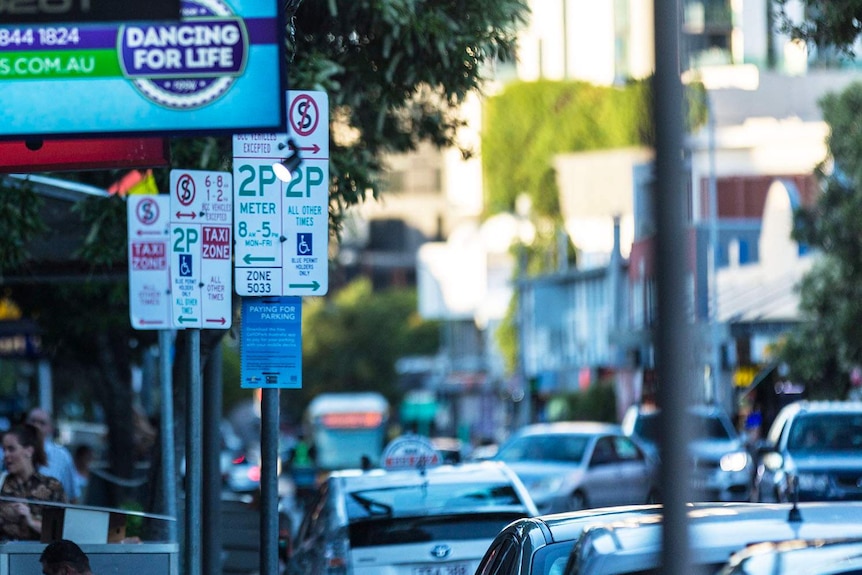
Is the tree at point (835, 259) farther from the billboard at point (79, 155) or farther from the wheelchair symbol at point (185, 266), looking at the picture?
the billboard at point (79, 155)

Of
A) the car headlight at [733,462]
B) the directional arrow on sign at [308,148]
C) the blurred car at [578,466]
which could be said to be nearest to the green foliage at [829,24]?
the directional arrow on sign at [308,148]

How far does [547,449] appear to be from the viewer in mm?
25531

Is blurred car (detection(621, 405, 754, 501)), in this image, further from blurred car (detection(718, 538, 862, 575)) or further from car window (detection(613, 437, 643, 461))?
blurred car (detection(718, 538, 862, 575))

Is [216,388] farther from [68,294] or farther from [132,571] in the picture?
[68,294]

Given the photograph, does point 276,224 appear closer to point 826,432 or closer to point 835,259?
point 826,432

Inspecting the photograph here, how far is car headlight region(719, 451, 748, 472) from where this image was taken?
88.9ft

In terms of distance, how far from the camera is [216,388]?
1252 cm

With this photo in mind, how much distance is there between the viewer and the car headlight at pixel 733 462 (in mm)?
27109

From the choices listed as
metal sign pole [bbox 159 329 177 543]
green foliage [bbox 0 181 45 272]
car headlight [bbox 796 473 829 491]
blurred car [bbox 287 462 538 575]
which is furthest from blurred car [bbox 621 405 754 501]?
green foliage [bbox 0 181 45 272]

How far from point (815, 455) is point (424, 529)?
8.95 metres

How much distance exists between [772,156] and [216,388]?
156 ft

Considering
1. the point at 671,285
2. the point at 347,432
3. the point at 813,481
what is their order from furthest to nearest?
1. the point at 347,432
2. the point at 813,481
3. the point at 671,285

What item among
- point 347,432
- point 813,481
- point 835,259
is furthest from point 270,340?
point 347,432

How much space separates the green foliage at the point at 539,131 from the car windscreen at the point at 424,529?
244 feet
